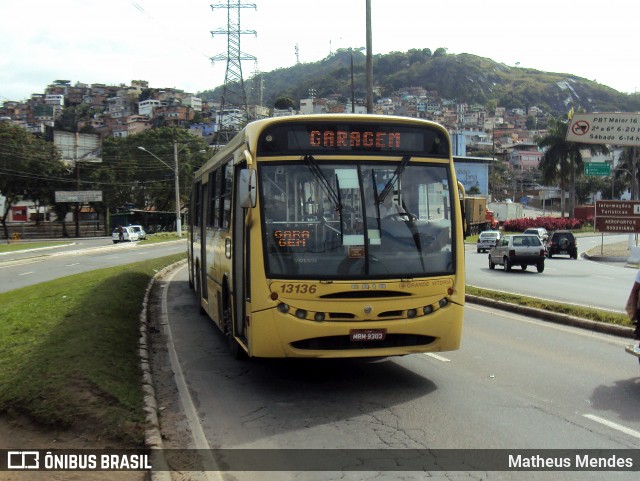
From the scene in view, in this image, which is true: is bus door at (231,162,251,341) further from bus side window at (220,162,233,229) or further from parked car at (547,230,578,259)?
parked car at (547,230,578,259)

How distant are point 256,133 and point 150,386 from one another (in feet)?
10.7

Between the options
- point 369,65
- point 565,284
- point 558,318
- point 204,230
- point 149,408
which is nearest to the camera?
point 149,408

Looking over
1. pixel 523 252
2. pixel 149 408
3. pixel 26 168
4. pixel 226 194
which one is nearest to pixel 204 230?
pixel 226 194

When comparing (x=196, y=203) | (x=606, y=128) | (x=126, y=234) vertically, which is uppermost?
(x=606, y=128)

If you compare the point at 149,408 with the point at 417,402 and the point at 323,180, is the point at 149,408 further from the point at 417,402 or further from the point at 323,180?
the point at 323,180

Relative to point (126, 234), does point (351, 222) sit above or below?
above

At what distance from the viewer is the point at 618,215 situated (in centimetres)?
3850

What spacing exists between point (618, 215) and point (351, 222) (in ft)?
114

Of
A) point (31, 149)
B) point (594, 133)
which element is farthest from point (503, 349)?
point (31, 149)

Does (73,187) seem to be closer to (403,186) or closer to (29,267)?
(29,267)

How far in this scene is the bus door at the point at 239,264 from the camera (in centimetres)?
804

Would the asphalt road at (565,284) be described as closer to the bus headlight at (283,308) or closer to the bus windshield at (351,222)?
the bus windshield at (351,222)

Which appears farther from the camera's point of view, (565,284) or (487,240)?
(487,240)

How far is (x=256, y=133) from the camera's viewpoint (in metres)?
8.15
